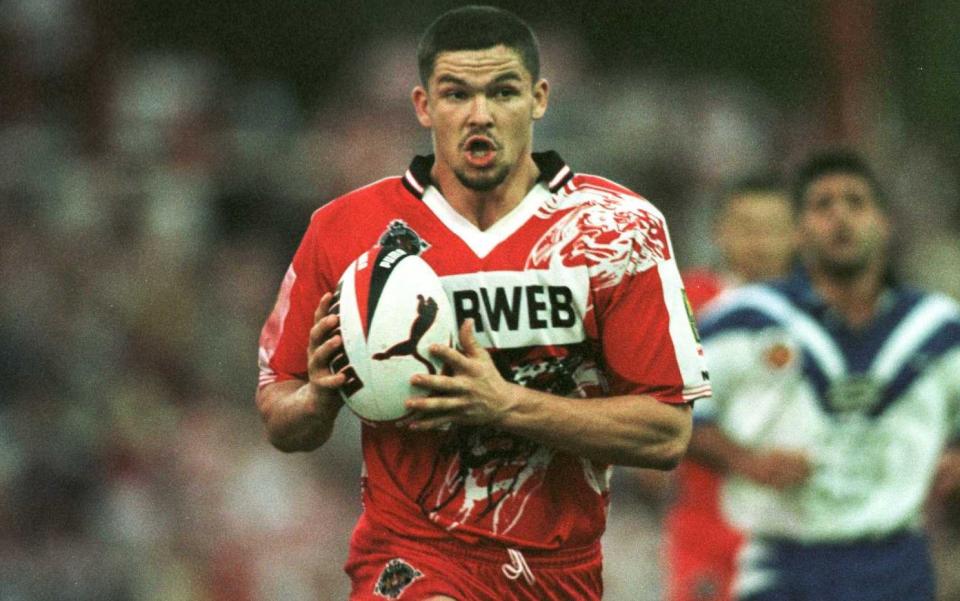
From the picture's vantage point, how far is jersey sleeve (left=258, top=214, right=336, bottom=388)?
492 centimetres

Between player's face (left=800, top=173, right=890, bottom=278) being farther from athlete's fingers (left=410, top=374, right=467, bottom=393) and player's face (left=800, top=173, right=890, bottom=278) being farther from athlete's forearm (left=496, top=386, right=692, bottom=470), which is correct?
athlete's fingers (left=410, top=374, right=467, bottom=393)

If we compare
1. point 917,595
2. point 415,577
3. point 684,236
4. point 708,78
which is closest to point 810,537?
point 917,595

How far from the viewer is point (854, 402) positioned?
6.51 meters

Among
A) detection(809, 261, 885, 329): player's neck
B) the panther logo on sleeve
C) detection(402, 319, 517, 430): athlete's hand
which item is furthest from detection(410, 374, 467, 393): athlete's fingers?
detection(809, 261, 885, 329): player's neck

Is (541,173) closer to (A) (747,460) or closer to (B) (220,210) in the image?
(A) (747,460)

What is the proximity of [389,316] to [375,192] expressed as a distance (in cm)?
62

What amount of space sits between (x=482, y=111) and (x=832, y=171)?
2.33 metres

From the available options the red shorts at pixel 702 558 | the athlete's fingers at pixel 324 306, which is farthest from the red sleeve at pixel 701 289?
the athlete's fingers at pixel 324 306

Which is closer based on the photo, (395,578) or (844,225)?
(395,578)

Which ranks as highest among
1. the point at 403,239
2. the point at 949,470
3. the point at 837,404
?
the point at 403,239

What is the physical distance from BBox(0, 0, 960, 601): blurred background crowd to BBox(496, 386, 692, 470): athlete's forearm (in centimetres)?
656

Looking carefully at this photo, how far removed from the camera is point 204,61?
624 inches

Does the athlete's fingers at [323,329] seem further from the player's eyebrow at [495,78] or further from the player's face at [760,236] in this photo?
the player's face at [760,236]

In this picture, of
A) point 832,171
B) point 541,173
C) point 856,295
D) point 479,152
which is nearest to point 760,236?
point 832,171
